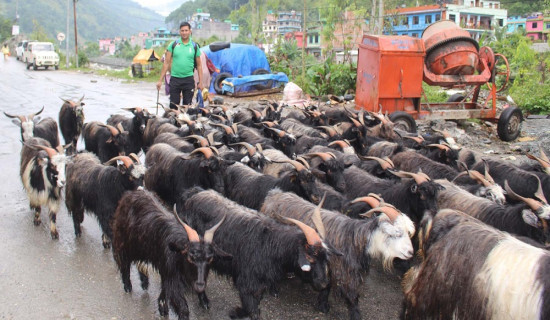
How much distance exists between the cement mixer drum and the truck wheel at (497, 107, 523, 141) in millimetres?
1154

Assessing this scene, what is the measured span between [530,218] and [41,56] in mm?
35095

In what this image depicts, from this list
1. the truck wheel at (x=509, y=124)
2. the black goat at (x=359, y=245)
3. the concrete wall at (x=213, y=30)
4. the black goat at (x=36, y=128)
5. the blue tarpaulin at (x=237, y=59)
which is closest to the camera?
the black goat at (x=359, y=245)

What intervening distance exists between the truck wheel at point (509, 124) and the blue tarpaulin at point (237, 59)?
34.3 feet

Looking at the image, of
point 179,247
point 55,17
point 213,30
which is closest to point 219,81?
point 179,247

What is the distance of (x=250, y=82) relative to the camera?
1653 cm

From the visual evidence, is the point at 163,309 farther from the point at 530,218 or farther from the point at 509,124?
the point at 509,124

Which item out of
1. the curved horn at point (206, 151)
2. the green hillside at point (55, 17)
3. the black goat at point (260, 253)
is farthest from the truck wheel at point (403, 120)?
the green hillside at point (55, 17)

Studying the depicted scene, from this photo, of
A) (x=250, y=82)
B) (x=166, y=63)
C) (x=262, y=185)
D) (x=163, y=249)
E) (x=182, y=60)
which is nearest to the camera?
(x=163, y=249)

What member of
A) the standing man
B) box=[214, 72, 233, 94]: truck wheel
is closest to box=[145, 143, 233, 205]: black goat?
the standing man

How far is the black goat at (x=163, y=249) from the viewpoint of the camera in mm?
3473

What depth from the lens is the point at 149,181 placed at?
6121 millimetres

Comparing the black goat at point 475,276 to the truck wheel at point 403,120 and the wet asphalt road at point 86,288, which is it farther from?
the truck wheel at point 403,120

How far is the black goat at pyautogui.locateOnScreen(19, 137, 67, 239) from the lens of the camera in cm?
540

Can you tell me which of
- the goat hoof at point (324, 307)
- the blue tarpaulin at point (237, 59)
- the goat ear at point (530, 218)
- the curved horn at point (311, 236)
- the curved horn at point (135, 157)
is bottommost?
the goat hoof at point (324, 307)
